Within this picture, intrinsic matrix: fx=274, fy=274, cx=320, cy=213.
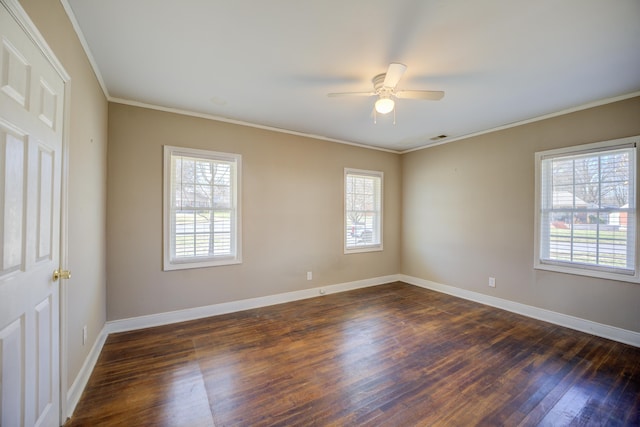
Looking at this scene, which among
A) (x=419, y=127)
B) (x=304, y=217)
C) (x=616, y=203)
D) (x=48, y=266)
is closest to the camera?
(x=48, y=266)

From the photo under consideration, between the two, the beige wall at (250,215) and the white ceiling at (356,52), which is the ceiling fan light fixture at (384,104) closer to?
the white ceiling at (356,52)

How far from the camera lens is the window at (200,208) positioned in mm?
3416

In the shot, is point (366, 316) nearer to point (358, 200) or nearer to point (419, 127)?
point (358, 200)

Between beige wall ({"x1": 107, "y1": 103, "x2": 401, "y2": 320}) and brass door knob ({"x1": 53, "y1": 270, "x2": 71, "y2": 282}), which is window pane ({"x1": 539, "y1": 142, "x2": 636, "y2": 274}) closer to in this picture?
beige wall ({"x1": 107, "y1": 103, "x2": 401, "y2": 320})

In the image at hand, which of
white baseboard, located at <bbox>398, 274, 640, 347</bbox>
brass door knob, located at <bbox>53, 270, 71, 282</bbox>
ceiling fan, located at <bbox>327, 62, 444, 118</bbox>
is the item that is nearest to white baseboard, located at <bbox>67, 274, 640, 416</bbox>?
white baseboard, located at <bbox>398, 274, 640, 347</bbox>

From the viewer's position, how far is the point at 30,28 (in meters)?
1.26

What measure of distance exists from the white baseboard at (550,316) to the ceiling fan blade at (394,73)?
353 centimetres

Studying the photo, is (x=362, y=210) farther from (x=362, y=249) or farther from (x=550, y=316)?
(x=550, y=316)

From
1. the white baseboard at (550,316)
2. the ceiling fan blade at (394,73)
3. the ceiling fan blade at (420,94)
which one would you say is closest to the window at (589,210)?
the white baseboard at (550,316)

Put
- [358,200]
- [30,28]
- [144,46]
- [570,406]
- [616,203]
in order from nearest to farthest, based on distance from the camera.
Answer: [30,28] → [570,406] → [144,46] → [616,203] → [358,200]

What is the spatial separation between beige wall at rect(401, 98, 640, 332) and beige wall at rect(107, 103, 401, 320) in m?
0.54

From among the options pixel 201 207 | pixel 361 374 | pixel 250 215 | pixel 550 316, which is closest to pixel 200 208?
pixel 201 207

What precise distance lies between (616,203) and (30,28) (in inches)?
198

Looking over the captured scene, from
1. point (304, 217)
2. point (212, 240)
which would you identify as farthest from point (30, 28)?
point (304, 217)
